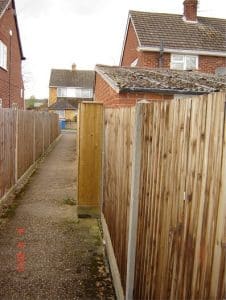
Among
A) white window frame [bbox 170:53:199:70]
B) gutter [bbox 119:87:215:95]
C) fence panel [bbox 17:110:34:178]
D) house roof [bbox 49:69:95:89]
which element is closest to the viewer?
gutter [bbox 119:87:215:95]

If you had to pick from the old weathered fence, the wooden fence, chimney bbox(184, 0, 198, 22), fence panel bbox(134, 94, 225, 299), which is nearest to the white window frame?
chimney bbox(184, 0, 198, 22)

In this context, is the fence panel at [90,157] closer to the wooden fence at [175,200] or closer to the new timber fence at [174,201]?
the new timber fence at [174,201]

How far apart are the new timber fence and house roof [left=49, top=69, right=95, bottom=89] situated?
5806 cm

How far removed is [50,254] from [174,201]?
3.83 m

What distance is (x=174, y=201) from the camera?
2.38 meters

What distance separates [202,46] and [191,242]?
22421 millimetres

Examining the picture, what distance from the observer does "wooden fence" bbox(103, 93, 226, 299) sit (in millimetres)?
1721

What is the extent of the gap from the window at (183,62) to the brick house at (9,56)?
30.8 ft

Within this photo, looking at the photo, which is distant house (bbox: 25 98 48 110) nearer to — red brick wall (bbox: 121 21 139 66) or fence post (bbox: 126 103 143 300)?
red brick wall (bbox: 121 21 139 66)

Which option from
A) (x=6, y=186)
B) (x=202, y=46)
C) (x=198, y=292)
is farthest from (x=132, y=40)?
(x=198, y=292)

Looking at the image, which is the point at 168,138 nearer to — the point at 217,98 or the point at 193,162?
the point at 193,162

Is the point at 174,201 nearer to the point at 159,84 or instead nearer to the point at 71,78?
the point at 159,84

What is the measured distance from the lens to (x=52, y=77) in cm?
6159

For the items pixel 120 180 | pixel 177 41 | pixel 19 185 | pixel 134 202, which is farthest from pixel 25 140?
pixel 177 41
